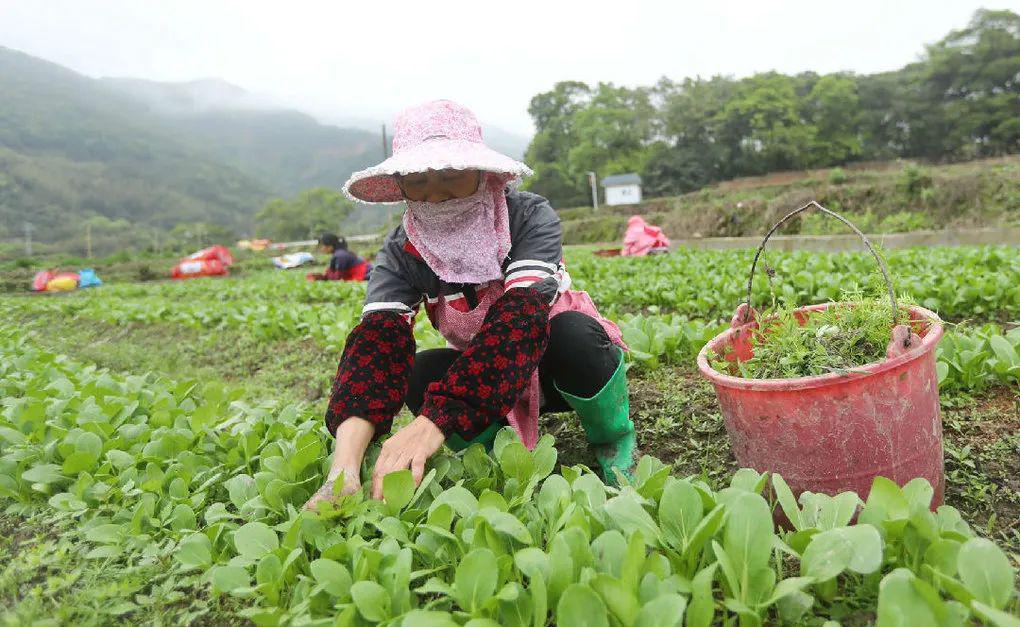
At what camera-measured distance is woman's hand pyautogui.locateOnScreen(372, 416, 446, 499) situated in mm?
1478

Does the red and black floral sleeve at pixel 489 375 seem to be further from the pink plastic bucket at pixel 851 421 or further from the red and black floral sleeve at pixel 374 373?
the pink plastic bucket at pixel 851 421

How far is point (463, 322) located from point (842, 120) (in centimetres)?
4691

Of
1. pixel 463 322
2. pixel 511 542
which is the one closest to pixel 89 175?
pixel 463 322

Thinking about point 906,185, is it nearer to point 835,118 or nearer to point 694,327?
point 694,327

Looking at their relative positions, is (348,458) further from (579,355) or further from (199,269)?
(199,269)

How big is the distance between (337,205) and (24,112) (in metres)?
96.2

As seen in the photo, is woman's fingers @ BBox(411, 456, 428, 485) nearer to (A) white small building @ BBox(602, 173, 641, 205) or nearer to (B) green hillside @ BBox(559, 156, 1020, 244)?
(B) green hillside @ BBox(559, 156, 1020, 244)

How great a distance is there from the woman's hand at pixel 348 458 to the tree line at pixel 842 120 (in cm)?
3990

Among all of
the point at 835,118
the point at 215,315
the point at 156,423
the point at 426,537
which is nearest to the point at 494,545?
the point at 426,537

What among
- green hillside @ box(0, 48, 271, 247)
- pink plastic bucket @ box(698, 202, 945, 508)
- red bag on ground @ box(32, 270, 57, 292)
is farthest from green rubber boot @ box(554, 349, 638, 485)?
green hillside @ box(0, 48, 271, 247)

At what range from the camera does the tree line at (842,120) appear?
1428 inches

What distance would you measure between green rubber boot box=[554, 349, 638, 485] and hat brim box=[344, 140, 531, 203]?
687 millimetres

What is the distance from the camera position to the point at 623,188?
4481cm

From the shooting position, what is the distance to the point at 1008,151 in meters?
32.1
